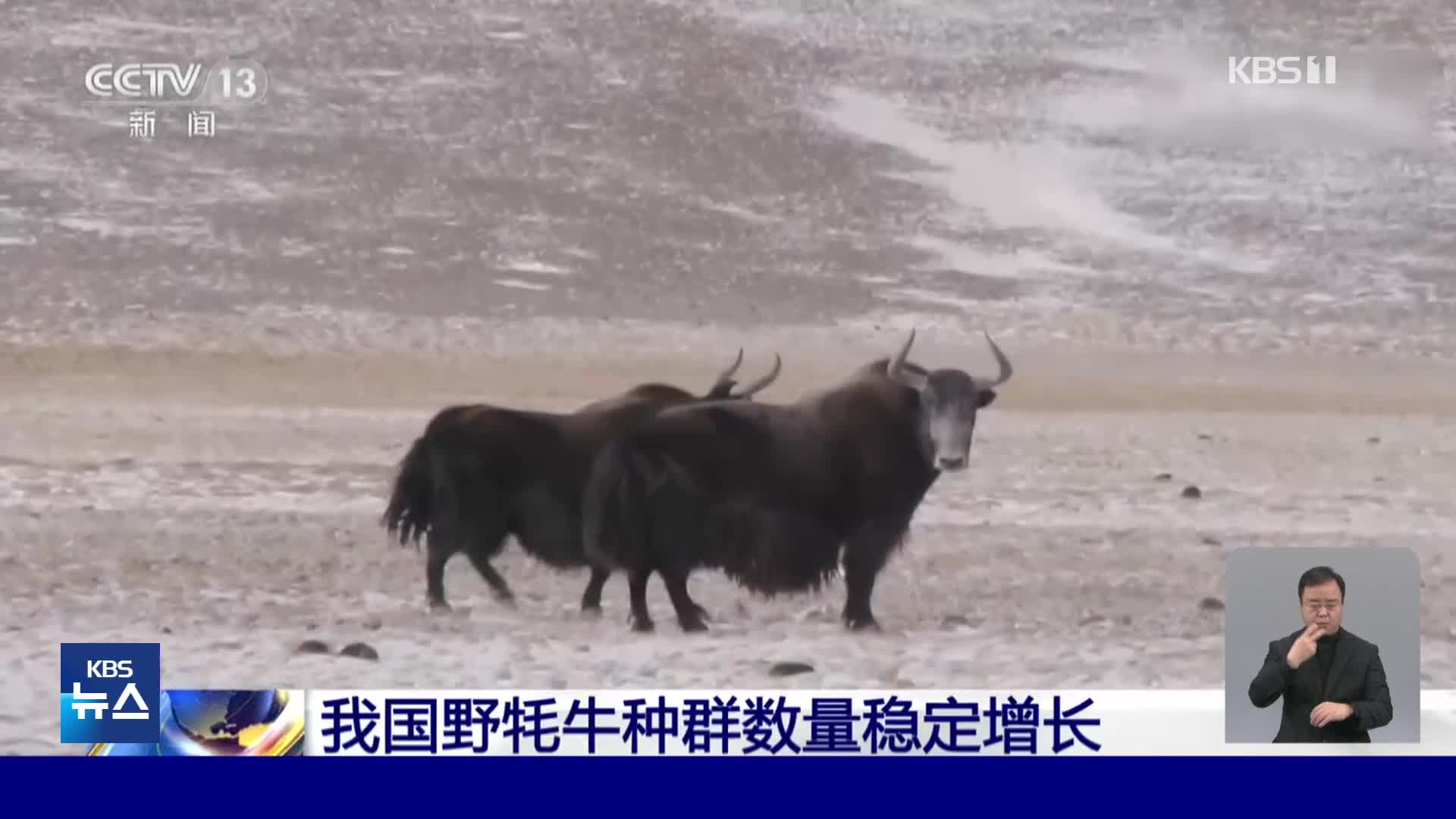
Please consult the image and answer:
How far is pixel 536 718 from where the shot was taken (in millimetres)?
3307

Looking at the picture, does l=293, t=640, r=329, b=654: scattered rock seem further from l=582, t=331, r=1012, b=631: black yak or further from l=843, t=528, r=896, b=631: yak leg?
l=843, t=528, r=896, b=631: yak leg

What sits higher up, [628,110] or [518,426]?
[628,110]

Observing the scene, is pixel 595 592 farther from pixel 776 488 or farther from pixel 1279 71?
pixel 1279 71

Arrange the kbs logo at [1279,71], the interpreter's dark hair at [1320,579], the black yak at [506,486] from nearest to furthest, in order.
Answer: the interpreter's dark hair at [1320,579], the black yak at [506,486], the kbs logo at [1279,71]

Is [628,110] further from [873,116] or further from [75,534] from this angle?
[75,534]

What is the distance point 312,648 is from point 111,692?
39 cm

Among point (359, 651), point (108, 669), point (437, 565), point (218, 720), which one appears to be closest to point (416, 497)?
point (437, 565)

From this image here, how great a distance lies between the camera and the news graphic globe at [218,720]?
3.28 metres

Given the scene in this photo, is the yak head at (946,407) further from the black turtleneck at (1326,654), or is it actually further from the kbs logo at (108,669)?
the kbs logo at (108,669)

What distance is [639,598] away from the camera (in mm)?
3342

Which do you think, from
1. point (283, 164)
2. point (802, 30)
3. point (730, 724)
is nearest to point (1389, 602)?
point (730, 724)

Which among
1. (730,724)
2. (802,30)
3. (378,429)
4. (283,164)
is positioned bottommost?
(730,724)

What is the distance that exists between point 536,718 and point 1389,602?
164 cm
